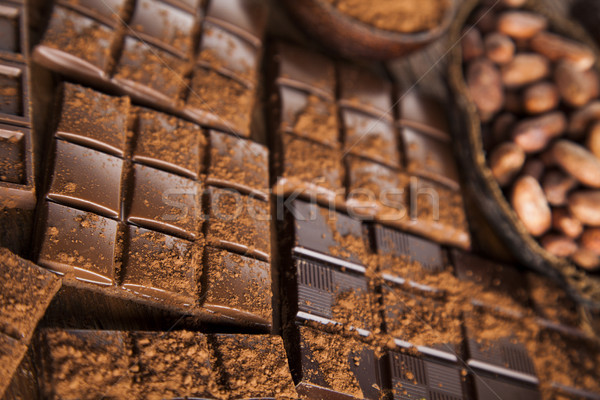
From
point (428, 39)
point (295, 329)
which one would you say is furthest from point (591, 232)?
point (295, 329)

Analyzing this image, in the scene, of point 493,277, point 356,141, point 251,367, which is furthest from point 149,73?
point 493,277

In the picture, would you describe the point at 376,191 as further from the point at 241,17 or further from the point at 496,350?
the point at 241,17

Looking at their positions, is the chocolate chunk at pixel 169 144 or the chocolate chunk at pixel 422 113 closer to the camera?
the chocolate chunk at pixel 169 144

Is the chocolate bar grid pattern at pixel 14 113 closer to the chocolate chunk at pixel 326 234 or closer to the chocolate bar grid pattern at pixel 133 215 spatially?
the chocolate bar grid pattern at pixel 133 215

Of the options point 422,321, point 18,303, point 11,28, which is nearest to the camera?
point 18,303

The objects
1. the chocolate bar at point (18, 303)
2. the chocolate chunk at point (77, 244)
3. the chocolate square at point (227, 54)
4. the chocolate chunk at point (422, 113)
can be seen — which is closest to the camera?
the chocolate bar at point (18, 303)

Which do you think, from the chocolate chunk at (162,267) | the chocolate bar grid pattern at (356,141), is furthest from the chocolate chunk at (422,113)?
the chocolate chunk at (162,267)

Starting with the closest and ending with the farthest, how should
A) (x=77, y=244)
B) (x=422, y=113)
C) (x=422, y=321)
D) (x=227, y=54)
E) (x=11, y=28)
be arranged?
1. (x=77, y=244)
2. (x=11, y=28)
3. (x=422, y=321)
4. (x=227, y=54)
5. (x=422, y=113)

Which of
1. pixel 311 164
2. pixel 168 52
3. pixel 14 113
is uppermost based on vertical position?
pixel 168 52
